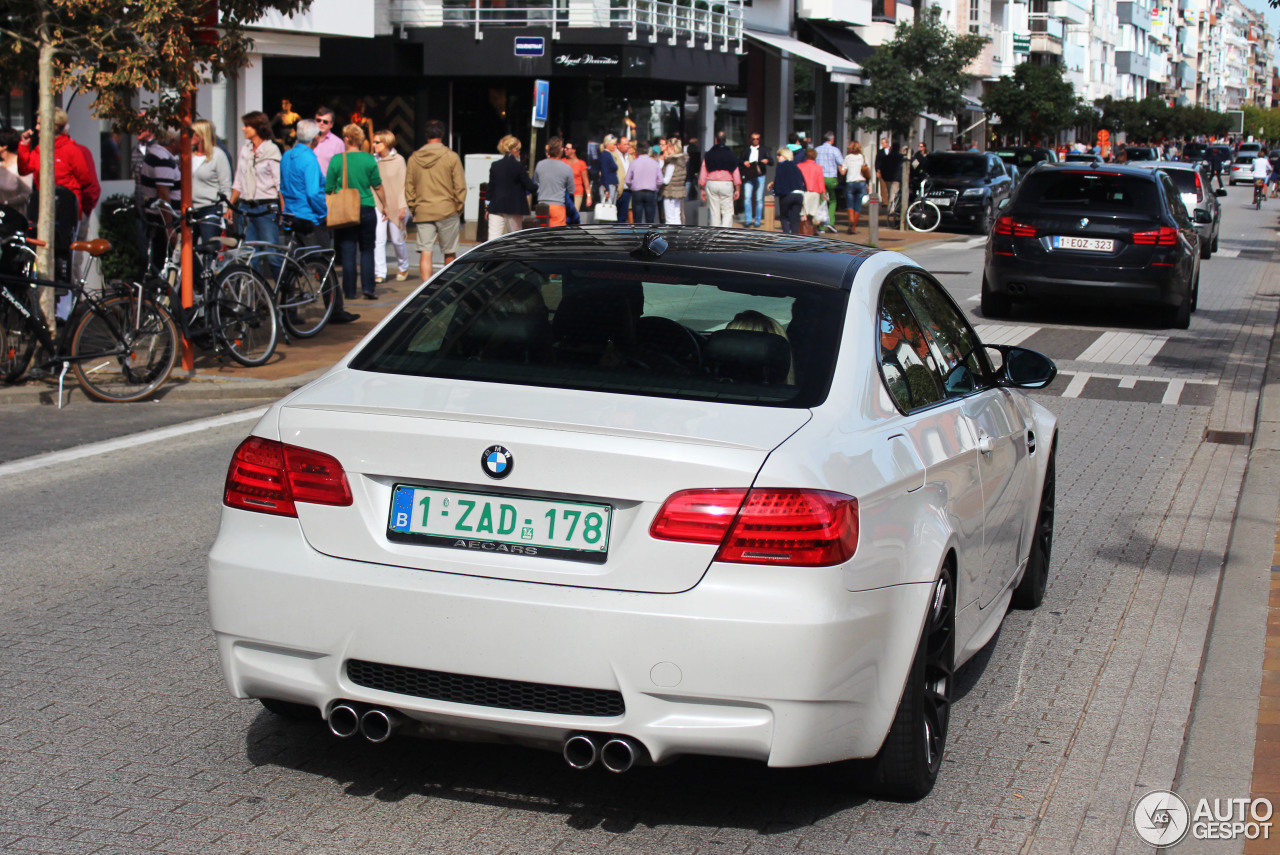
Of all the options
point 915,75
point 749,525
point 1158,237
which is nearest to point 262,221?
point 1158,237

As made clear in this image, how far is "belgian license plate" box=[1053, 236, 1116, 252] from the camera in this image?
16469 millimetres

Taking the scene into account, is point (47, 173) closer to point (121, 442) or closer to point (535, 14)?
point (121, 442)

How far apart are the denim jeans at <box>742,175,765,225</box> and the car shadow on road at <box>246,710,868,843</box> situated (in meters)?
27.7

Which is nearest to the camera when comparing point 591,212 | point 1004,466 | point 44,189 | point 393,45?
point 1004,466

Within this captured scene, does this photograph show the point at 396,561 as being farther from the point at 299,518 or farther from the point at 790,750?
the point at 790,750

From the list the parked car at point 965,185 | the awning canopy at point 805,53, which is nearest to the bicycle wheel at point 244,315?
the parked car at point 965,185

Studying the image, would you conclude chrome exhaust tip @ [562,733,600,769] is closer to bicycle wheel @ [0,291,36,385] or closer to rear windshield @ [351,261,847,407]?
rear windshield @ [351,261,847,407]

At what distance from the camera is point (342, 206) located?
15.4 meters

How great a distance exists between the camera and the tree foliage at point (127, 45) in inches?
441

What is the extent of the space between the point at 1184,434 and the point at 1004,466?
630cm

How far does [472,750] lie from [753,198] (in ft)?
93.5

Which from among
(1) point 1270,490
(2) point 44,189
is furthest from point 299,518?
(2) point 44,189

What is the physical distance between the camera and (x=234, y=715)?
477 cm

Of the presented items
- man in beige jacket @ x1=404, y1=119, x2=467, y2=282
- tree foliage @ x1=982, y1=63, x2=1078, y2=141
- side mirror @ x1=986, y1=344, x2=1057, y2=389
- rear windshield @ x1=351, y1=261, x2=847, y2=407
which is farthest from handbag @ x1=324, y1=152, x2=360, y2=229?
tree foliage @ x1=982, y1=63, x2=1078, y2=141
